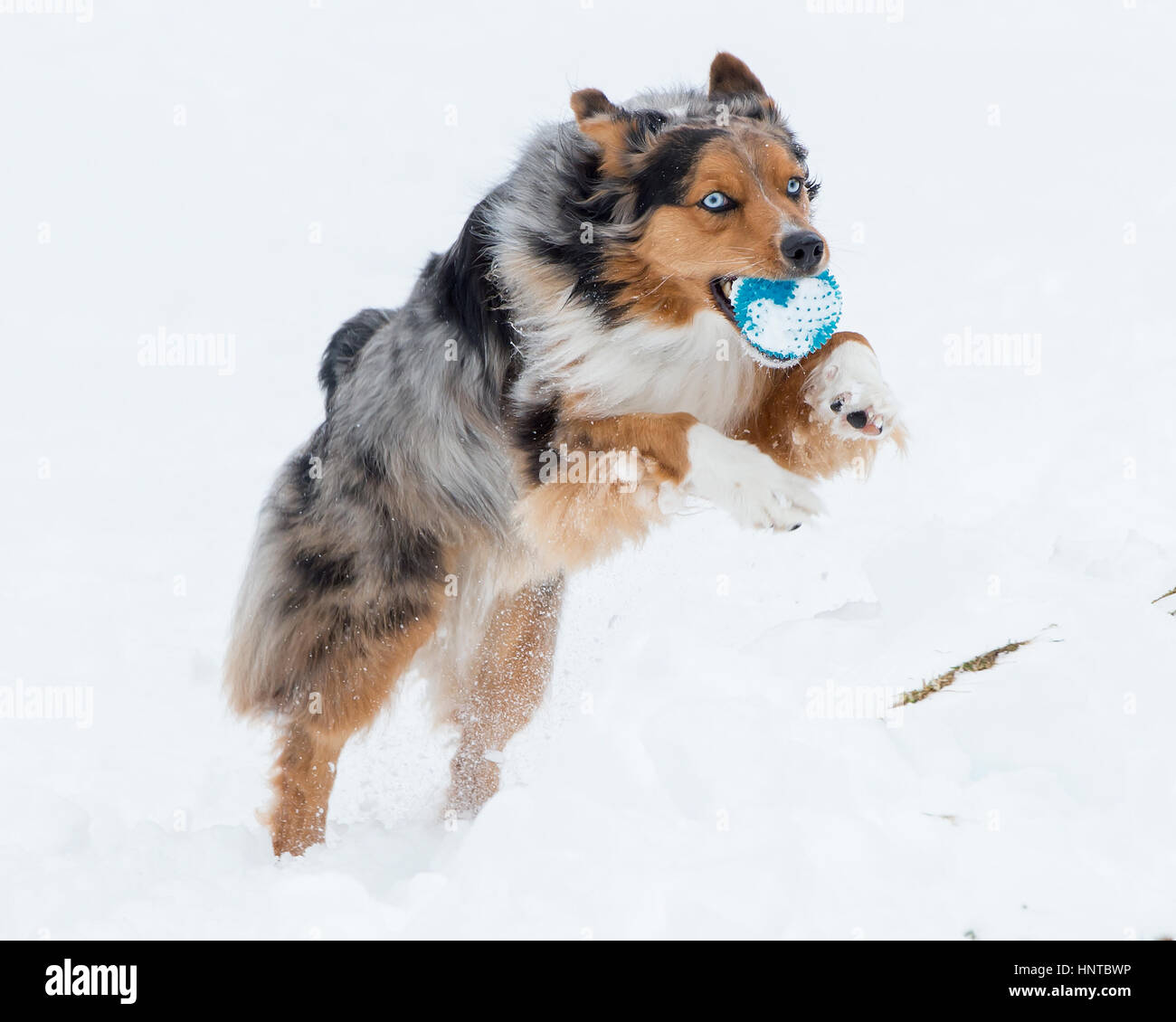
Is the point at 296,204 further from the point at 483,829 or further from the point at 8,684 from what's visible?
the point at 483,829

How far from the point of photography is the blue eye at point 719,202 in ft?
12.9

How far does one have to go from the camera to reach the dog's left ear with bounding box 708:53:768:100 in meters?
4.65

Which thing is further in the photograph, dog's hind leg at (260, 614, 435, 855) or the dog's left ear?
dog's hind leg at (260, 614, 435, 855)

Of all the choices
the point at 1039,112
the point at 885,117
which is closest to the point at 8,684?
the point at 885,117

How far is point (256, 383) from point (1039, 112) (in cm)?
953

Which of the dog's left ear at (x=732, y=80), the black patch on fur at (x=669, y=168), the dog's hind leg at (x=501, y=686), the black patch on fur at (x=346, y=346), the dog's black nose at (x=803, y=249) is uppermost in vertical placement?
the dog's left ear at (x=732, y=80)

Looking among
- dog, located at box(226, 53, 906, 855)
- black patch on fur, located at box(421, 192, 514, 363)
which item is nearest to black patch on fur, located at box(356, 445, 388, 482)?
dog, located at box(226, 53, 906, 855)

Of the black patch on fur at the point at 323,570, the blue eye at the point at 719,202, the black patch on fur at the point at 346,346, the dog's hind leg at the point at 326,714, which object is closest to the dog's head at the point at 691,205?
the blue eye at the point at 719,202

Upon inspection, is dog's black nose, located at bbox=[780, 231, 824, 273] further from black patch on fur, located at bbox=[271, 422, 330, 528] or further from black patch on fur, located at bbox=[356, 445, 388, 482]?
black patch on fur, located at bbox=[271, 422, 330, 528]

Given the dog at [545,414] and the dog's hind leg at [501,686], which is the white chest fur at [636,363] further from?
the dog's hind leg at [501,686]

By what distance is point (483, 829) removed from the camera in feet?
10.8

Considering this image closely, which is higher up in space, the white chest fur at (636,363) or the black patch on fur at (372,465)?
the white chest fur at (636,363)

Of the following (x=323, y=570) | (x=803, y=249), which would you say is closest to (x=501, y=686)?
(x=323, y=570)

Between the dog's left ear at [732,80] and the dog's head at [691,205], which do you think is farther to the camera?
the dog's left ear at [732,80]
